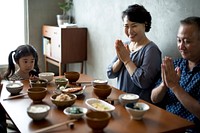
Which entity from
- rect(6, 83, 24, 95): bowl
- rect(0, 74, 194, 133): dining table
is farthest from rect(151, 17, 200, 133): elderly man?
rect(6, 83, 24, 95): bowl

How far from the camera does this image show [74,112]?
134cm

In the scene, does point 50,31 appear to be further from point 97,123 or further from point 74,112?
point 97,123

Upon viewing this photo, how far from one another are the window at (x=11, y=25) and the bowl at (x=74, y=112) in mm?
3122

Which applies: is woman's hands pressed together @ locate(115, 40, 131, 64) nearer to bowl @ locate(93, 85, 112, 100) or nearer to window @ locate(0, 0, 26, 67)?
bowl @ locate(93, 85, 112, 100)

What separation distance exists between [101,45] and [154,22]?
43.8 inches

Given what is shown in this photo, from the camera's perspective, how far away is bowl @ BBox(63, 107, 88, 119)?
1.30 m

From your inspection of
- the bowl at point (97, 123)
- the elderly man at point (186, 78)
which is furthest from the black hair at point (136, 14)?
the bowl at point (97, 123)

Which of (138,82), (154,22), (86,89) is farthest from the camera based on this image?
(154,22)

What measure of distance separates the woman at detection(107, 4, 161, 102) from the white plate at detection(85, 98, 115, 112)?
0.56 meters

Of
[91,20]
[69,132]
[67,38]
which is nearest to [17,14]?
[67,38]

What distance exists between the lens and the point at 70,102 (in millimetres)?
1461

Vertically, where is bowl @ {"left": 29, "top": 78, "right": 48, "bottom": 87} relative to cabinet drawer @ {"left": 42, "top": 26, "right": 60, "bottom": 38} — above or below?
below

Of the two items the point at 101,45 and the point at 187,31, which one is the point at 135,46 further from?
the point at 101,45

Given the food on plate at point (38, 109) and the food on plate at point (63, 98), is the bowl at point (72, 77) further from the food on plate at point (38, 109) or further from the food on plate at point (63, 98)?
the food on plate at point (38, 109)
